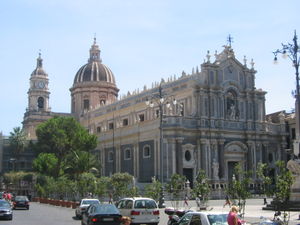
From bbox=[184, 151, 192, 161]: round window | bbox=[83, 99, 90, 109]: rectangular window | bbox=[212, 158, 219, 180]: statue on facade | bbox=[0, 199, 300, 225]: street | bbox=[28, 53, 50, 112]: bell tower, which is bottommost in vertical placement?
bbox=[0, 199, 300, 225]: street

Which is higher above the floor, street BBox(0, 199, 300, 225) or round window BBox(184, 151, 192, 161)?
round window BBox(184, 151, 192, 161)

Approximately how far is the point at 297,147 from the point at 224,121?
A: 108 feet

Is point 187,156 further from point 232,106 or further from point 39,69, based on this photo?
point 39,69

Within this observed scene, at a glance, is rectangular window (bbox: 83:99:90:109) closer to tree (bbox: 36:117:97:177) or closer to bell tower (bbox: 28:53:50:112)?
bell tower (bbox: 28:53:50:112)

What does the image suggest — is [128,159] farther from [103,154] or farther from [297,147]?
[297,147]

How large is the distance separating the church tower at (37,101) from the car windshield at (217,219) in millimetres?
81066

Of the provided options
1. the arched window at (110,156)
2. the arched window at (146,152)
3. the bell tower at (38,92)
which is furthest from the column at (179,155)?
the bell tower at (38,92)

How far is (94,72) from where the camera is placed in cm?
9206

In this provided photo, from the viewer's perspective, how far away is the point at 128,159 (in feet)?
218

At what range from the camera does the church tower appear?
92.7 metres

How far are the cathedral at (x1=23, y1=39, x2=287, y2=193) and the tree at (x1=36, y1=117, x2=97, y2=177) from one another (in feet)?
12.6

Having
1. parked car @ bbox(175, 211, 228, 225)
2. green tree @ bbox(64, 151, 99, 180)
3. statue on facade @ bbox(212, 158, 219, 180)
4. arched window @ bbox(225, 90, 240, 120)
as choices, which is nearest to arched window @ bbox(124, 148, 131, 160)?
green tree @ bbox(64, 151, 99, 180)

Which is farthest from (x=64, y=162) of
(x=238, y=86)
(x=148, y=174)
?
(x=238, y=86)

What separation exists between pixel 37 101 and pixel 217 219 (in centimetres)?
8426
